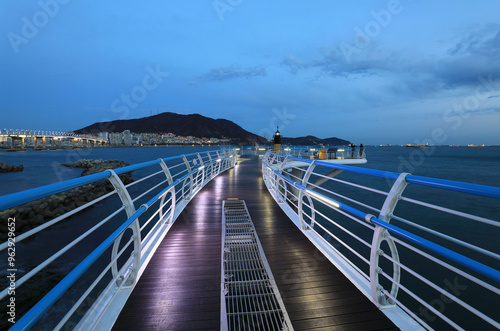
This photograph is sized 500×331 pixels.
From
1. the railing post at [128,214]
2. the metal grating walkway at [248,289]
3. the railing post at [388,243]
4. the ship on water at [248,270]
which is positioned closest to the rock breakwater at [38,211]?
the ship on water at [248,270]

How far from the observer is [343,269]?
2.92m

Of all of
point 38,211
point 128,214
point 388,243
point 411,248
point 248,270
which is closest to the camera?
point 411,248

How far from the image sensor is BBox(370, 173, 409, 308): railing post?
2.00 metres

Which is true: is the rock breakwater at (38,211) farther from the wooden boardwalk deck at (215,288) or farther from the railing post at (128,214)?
the railing post at (128,214)

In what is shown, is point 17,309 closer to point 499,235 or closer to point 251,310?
point 251,310

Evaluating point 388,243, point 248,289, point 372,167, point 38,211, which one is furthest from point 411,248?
point 372,167

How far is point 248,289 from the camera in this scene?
8.85 feet

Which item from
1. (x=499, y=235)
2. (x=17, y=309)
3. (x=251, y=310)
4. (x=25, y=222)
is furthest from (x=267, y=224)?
(x=499, y=235)

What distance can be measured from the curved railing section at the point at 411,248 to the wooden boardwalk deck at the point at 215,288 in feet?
0.68

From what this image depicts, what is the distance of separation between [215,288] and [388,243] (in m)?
1.93

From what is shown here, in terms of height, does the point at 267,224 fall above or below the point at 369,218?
below

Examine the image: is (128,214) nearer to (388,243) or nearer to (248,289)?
(248,289)

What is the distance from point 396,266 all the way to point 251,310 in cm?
152

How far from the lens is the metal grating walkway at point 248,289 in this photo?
2.23m
